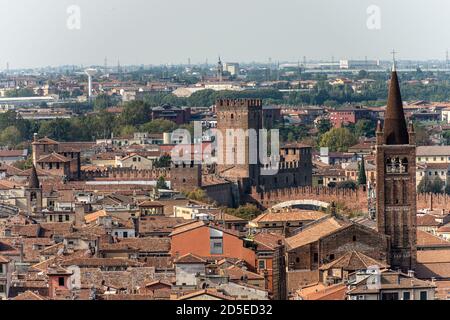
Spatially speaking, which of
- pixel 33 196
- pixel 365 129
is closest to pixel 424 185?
pixel 33 196

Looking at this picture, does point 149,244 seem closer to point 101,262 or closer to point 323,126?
point 101,262

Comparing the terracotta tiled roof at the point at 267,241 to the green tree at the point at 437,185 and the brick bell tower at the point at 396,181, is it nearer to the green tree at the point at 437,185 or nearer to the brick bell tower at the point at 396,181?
the brick bell tower at the point at 396,181

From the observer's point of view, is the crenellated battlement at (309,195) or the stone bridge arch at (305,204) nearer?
the stone bridge arch at (305,204)

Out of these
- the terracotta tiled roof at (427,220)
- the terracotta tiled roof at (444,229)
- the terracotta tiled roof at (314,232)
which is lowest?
the terracotta tiled roof at (427,220)

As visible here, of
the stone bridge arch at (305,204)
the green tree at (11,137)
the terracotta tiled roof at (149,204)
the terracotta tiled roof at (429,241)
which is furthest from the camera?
the green tree at (11,137)

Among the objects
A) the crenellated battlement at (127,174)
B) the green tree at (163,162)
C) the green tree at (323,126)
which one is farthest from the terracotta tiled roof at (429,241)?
the green tree at (323,126)

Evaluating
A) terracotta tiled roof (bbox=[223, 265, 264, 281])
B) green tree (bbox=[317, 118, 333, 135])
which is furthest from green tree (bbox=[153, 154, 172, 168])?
terracotta tiled roof (bbox=[223, 265, 264, 281])
